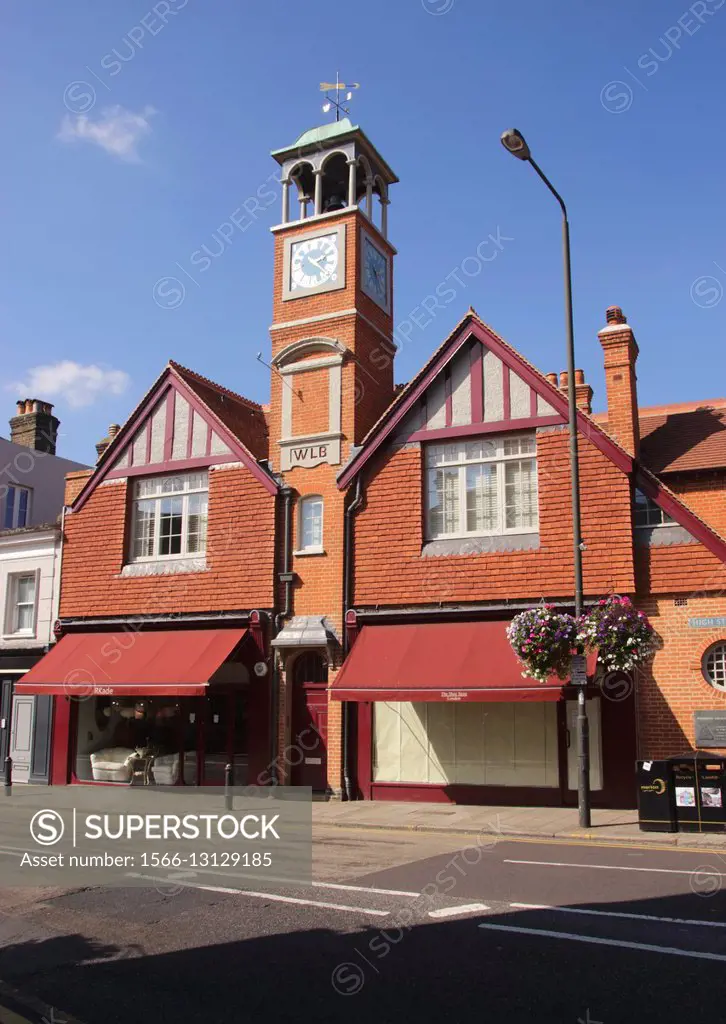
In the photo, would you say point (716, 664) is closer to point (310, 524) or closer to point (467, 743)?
point (467, 743)

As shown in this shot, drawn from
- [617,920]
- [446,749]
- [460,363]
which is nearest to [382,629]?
[446,749]

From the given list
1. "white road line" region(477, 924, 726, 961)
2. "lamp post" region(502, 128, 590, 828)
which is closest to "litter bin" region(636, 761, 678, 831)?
"lamp post" region(502, 128, 590, 828)

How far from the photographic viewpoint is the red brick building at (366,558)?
57.6 feet

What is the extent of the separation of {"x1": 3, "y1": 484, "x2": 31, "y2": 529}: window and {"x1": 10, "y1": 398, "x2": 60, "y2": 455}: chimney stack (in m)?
2.25

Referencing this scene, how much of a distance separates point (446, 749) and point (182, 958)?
1191 centimetres

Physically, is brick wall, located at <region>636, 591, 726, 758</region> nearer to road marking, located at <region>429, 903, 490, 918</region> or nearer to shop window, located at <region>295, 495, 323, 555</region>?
shop window, located at <region>295, 495, 323, 555</region>

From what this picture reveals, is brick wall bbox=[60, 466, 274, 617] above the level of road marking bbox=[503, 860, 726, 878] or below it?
above

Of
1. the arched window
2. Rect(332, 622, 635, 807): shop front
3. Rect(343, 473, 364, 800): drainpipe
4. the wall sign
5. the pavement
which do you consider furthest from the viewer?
the arched window

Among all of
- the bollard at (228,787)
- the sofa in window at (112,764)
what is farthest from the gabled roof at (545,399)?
the sofa in window at (112,764)

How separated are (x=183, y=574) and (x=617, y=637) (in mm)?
10890

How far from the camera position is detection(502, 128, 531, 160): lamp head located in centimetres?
1471

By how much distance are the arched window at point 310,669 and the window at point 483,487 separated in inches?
153

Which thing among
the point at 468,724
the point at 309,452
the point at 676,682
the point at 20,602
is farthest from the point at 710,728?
the point at 20,602

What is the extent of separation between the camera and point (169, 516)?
23.1 m
